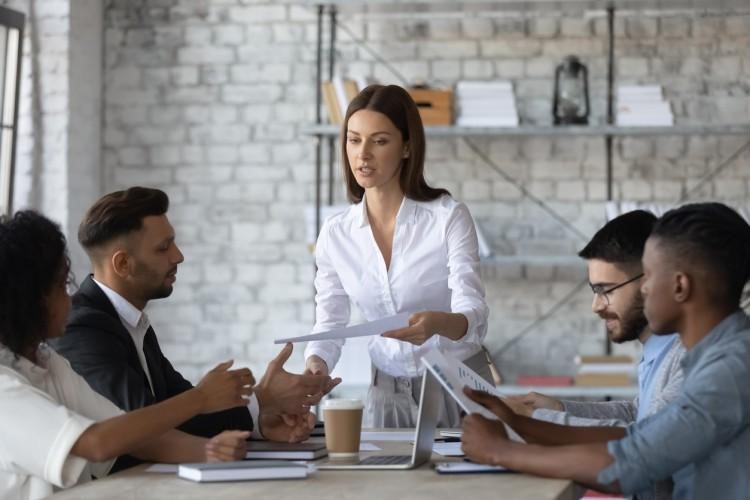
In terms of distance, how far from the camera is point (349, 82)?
198 inches

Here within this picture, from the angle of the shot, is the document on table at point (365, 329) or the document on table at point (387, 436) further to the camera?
the document on table at point (387, 436)

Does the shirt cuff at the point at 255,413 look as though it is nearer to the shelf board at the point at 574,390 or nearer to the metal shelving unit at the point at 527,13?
the shelf board at the point at 574,390

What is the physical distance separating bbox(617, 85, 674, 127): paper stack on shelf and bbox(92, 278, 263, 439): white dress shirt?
300cm

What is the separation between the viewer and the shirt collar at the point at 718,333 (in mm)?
1803

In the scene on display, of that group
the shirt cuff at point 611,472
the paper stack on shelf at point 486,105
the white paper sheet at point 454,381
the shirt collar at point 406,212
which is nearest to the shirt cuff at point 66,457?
the white paper sheet at point 454,381

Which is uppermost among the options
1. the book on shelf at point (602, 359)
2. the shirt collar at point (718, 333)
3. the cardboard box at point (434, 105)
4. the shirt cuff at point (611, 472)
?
the cardboard box at point (434, 105)

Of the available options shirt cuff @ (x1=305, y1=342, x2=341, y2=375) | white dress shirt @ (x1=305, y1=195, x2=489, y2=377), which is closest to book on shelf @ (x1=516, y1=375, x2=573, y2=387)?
white dress shirt @ (x1=305, y1=195, x2=489, y2=377)

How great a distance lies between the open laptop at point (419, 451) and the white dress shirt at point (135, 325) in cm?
36

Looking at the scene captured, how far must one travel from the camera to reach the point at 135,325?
2457 mm

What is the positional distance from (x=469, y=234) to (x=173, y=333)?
2.95m

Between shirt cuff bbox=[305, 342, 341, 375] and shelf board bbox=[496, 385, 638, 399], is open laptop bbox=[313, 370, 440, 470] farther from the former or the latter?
shelf board bbox=[496, 385, 638, 399]

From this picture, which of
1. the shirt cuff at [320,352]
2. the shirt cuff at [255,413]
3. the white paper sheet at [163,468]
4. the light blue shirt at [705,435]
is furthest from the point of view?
the shirt cuff at [320,352]

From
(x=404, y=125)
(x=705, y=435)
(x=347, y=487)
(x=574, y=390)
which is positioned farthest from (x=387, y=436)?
(x=574, y=390)

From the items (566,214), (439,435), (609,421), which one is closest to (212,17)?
(566,214)
